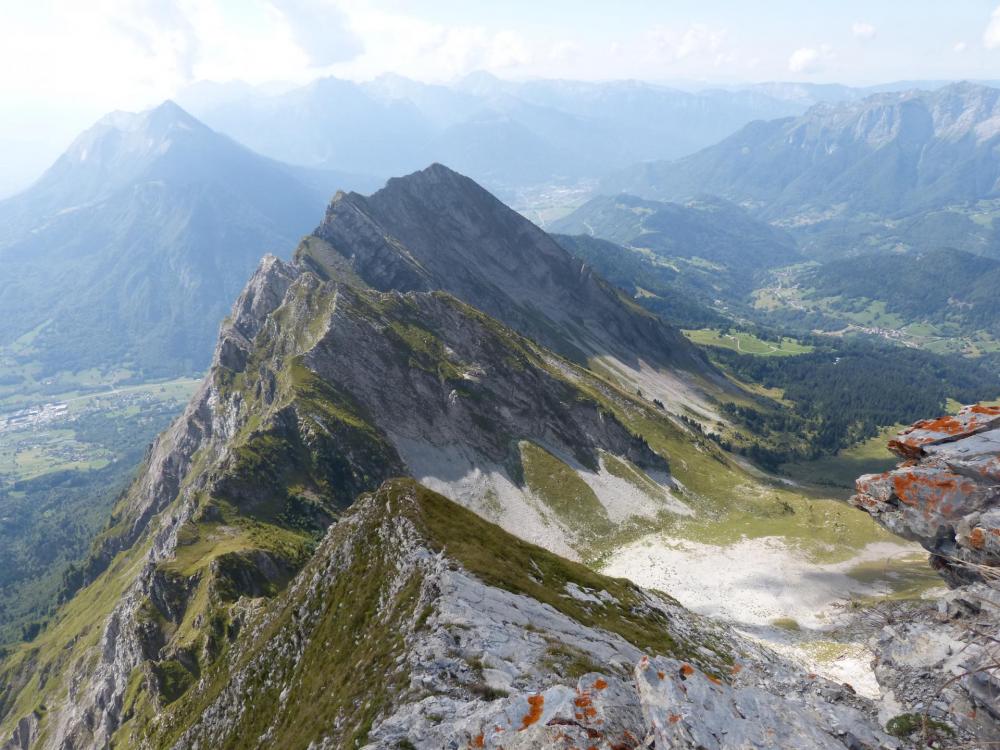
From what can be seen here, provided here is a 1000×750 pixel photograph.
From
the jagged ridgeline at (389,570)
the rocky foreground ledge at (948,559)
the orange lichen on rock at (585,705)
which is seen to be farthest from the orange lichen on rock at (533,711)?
the rocky foreground ledge at (948,559)

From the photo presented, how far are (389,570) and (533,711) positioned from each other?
21.7 metres

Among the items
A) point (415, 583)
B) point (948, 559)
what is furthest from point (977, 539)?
point (415, 583)

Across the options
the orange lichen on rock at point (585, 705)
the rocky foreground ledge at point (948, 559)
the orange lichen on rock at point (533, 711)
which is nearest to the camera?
the orange lichen on rock at point (585, 705)

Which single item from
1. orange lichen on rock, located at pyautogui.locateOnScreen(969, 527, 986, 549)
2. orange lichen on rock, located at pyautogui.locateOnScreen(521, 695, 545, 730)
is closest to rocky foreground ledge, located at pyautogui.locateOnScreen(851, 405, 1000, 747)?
orange lichen on rock, located at pyautogui.locateOnScreen(969, 527, 986, 549)

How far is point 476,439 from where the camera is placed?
14150 centimetres

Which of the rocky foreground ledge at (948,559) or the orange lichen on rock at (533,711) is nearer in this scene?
the orange lichen on rock at (533,711)

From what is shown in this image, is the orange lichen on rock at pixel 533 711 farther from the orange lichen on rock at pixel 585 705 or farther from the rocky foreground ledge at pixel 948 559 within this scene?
the rocky foreground ledge at pixel 948 559

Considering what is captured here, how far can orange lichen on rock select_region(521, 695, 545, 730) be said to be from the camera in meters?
25.7

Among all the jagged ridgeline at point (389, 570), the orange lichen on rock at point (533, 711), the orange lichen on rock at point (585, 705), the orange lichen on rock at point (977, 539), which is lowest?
the jagged ridgeline at point (389, 570)

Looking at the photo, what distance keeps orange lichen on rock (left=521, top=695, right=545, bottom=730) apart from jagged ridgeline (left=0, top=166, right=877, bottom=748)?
11cm

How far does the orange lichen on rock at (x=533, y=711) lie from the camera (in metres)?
25.7

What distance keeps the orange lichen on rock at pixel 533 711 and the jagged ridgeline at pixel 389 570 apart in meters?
0.11

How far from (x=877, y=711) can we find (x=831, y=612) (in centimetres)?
6715

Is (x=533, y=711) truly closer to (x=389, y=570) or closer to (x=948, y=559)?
(x=389, y=570)
